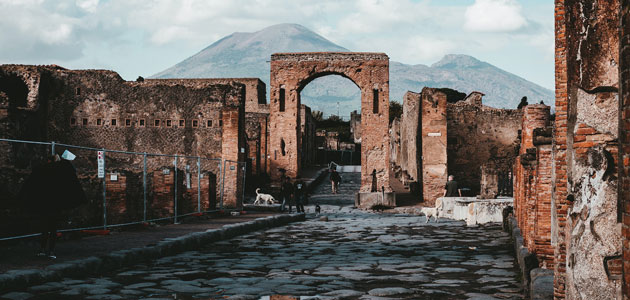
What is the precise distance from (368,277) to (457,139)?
1815 cm

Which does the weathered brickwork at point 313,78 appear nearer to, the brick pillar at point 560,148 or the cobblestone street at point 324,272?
the cobblestone street at point 324,272

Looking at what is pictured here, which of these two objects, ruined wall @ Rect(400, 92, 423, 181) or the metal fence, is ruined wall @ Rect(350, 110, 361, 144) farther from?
the metal fence

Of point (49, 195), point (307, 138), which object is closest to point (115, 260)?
point (49, 195)

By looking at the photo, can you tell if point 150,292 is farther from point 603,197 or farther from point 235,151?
point 235,151

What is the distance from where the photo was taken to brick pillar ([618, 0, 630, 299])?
2.64 m

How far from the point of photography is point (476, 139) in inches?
957

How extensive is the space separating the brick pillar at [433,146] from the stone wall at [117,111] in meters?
5.93

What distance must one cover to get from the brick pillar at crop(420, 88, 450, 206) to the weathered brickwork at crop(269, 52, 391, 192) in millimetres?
3024

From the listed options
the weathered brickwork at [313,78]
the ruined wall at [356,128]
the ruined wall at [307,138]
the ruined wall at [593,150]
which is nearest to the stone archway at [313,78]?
the weathered brickwork at [313,78]

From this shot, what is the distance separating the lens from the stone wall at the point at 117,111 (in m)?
22.1

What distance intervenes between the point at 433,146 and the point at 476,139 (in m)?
2.73

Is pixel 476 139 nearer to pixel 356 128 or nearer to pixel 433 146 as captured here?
pixel 433 146

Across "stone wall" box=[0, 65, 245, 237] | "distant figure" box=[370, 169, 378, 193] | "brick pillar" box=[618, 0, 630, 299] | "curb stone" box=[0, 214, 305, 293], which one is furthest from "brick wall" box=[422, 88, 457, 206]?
"brick pillar" box=[618, 0, 630, 299]

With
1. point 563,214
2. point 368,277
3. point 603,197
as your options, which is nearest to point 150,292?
point 368,277
